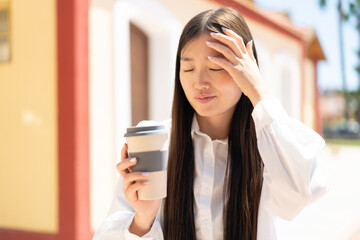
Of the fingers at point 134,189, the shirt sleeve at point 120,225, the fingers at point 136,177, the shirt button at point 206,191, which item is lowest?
the shirt sleeve at point 120,225

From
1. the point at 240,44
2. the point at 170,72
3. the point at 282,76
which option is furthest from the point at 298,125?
the point at 282,76

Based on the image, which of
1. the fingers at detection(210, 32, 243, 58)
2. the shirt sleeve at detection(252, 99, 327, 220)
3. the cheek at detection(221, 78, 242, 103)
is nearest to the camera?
the shirt sleeve at detection(252, 99, 327, 220)

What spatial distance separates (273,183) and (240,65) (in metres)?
0.35

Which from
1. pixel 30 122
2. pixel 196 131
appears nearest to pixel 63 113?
pixel 30 122

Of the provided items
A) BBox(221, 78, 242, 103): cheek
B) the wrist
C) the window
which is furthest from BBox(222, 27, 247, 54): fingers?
the window

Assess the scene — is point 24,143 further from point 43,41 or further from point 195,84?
point 195,84

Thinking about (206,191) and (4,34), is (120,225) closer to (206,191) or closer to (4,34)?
(206,191)

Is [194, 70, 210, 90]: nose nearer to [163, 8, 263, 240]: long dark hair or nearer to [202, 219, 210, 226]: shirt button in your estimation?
[163, 8, 263, 240]: long dark hair

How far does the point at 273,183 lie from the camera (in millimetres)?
1134

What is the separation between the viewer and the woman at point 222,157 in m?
1.12

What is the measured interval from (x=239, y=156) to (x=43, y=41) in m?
3.18

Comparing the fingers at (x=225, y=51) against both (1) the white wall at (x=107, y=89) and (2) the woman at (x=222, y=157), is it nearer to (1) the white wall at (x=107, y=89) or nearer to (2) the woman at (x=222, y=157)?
(2) the woman at (x=222, y=157)

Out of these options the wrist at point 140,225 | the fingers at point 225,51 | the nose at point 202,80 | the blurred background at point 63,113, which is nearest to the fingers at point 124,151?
the wrist at point 140,225

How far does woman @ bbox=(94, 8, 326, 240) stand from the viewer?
112cm
